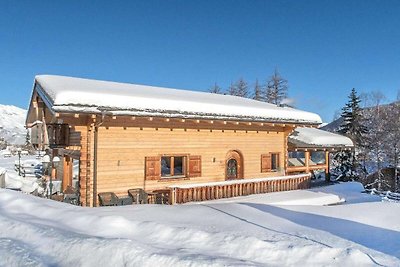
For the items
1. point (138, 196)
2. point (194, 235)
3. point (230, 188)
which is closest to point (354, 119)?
point (230, 188)

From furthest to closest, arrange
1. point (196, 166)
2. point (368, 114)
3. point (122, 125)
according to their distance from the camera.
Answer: point (368, 114) < point (196, 166) < point (122, 125)

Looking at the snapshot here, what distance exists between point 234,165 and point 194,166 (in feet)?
7.39

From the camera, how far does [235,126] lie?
13.9m

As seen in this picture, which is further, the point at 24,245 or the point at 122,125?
the point at 122,125

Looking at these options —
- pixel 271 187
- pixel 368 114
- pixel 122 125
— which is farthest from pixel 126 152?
pixel 368 114

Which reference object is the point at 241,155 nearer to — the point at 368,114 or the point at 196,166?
the point at 196,166

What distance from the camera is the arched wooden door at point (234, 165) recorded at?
13898 millimetres

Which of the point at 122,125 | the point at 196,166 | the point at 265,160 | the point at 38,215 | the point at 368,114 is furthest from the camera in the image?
the point at 368,114

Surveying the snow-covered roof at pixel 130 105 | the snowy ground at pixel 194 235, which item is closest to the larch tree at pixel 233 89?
the snow-covered roof at pixel 130 105

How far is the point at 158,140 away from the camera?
39.1ft

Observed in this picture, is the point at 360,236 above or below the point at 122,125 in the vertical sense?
below

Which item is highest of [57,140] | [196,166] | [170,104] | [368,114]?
[368,114]

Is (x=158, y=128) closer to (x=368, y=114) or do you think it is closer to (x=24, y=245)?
(x=24, y=245)

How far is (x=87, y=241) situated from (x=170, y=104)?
7.13 meters
